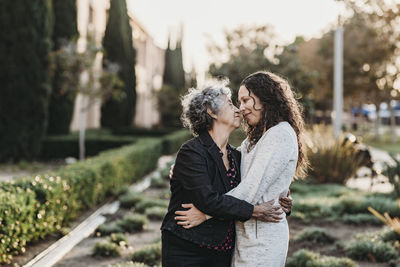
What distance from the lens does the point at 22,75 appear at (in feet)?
44.7

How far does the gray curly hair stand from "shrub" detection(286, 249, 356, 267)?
2.48m

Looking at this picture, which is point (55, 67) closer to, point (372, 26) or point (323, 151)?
point (323, 151)

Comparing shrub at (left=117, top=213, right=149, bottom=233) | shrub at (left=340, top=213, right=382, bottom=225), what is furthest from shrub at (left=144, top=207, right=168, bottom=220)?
shrub at (left=340, top=213, right=382, bottom=225)

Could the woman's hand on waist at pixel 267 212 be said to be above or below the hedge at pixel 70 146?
above

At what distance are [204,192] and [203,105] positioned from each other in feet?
1.78

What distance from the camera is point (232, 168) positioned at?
269 cm

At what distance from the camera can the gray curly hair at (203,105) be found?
2.67 meters

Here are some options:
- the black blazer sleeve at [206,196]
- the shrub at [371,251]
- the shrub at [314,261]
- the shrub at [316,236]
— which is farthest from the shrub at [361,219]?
the black blazer sleeve at [206,196]

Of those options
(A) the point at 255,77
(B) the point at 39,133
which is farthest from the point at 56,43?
(A) the point at 255,77

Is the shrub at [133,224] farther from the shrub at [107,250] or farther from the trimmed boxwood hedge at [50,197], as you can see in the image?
the shrub at [107,250]

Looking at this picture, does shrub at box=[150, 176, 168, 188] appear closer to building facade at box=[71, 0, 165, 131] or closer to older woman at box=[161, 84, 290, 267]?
building facade at box=[71, 0, 165, 131]

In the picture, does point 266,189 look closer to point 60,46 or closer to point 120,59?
point 60,46

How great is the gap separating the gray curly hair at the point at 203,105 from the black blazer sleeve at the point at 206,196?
280 millimetres

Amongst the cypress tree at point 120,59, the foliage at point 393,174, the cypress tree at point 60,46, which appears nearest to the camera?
the foliage at point 393,174
